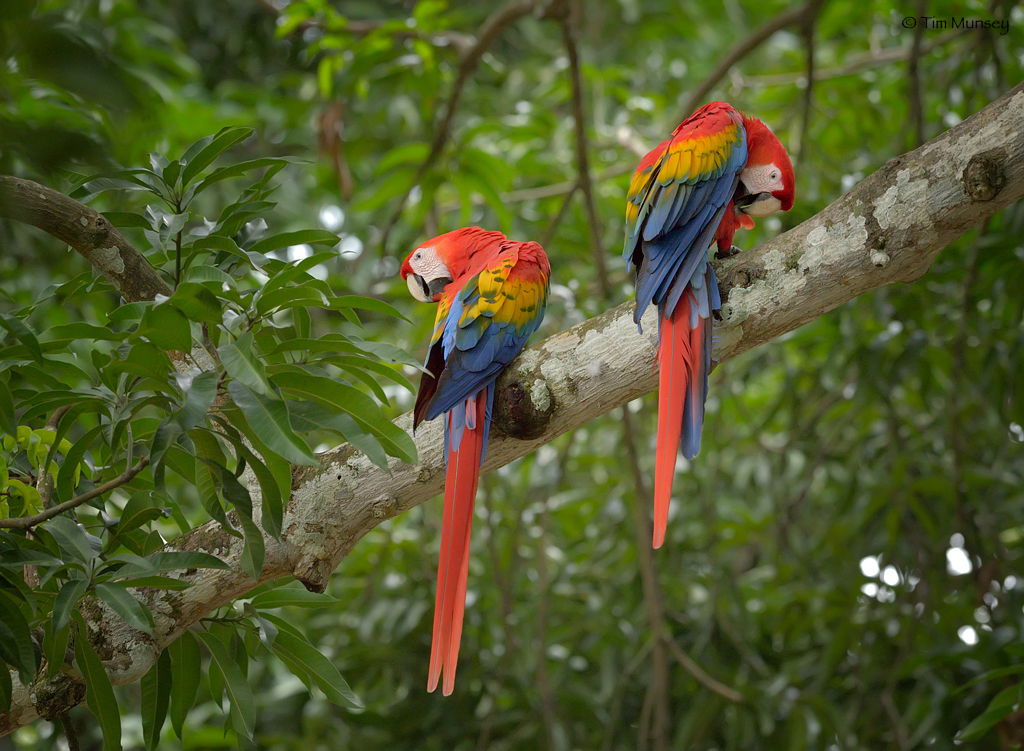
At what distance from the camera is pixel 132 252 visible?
49.6 inches

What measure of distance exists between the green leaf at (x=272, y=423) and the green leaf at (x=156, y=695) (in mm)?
550

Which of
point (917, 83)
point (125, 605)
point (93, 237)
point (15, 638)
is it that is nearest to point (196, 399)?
point (125, 605)

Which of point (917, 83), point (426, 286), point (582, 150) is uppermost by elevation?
point (582, 150)

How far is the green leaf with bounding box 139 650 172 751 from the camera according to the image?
1205 millimetres

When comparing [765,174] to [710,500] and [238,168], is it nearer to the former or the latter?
[238,168]

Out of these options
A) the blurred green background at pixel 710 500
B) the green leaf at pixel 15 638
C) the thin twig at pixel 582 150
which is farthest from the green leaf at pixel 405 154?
the green leaf at pixel 15 638

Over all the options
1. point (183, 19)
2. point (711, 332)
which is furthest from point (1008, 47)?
point (183, 19)

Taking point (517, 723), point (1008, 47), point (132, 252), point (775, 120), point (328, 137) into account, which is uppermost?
point (328, 137)

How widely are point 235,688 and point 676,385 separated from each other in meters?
0.81

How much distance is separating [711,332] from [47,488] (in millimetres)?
1037

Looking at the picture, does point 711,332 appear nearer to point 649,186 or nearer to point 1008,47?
point 649,186

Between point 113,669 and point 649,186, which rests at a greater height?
point 649,186

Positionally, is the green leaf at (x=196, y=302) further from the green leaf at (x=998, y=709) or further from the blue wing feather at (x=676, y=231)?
the green leaf at (x=998, y=709)

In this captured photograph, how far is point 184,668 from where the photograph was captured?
4.20ft
